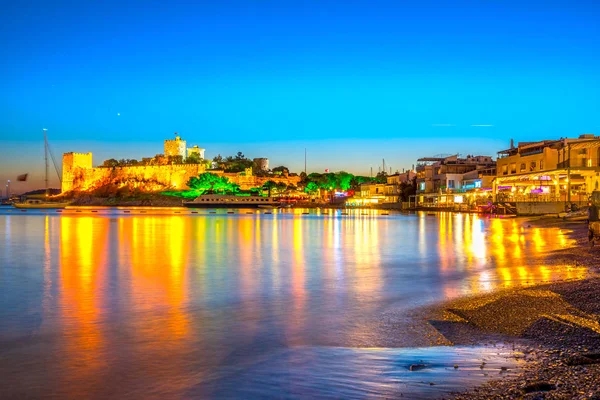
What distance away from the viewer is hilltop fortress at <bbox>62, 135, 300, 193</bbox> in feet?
420

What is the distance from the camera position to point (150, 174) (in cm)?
13350

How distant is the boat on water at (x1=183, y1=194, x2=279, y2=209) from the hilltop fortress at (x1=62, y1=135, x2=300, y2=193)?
29.0ft

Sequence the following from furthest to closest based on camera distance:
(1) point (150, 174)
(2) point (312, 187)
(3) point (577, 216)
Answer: (1) point (150, 174)
(2) point (312, 187)
(3) point (577, 216)

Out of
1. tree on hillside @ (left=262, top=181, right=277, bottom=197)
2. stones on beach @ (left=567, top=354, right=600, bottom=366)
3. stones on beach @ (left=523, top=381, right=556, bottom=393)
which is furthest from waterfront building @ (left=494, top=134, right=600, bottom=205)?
tree on hillside @ (left=262, top=181, right=277, bottom=197)

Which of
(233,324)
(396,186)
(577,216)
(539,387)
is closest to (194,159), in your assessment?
(396,186)

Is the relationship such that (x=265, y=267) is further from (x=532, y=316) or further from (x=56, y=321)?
(x=532, y=316)

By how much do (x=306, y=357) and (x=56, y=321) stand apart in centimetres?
411

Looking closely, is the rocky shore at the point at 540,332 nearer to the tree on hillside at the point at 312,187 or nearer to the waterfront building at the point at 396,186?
the waterfront building at the point at 396,186

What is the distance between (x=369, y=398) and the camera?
4406 mm

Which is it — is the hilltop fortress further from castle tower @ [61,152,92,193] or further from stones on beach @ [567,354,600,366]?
stones on beach @ [567,354,600,366]

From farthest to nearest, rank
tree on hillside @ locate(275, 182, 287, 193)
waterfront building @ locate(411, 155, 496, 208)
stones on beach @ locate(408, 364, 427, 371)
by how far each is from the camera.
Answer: tree on hillside @ locate(275, 182, 287, 193) < waterfront building @ locate(411, 155, 496, 208) < stones on beach @ locate(408, 364, 427, 371)

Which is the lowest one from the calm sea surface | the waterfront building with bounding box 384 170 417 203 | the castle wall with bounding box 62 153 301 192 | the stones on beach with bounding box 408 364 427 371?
the calm sea surface

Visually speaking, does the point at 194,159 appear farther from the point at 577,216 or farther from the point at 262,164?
the point at 577,216

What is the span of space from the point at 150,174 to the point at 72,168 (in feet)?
68.9
